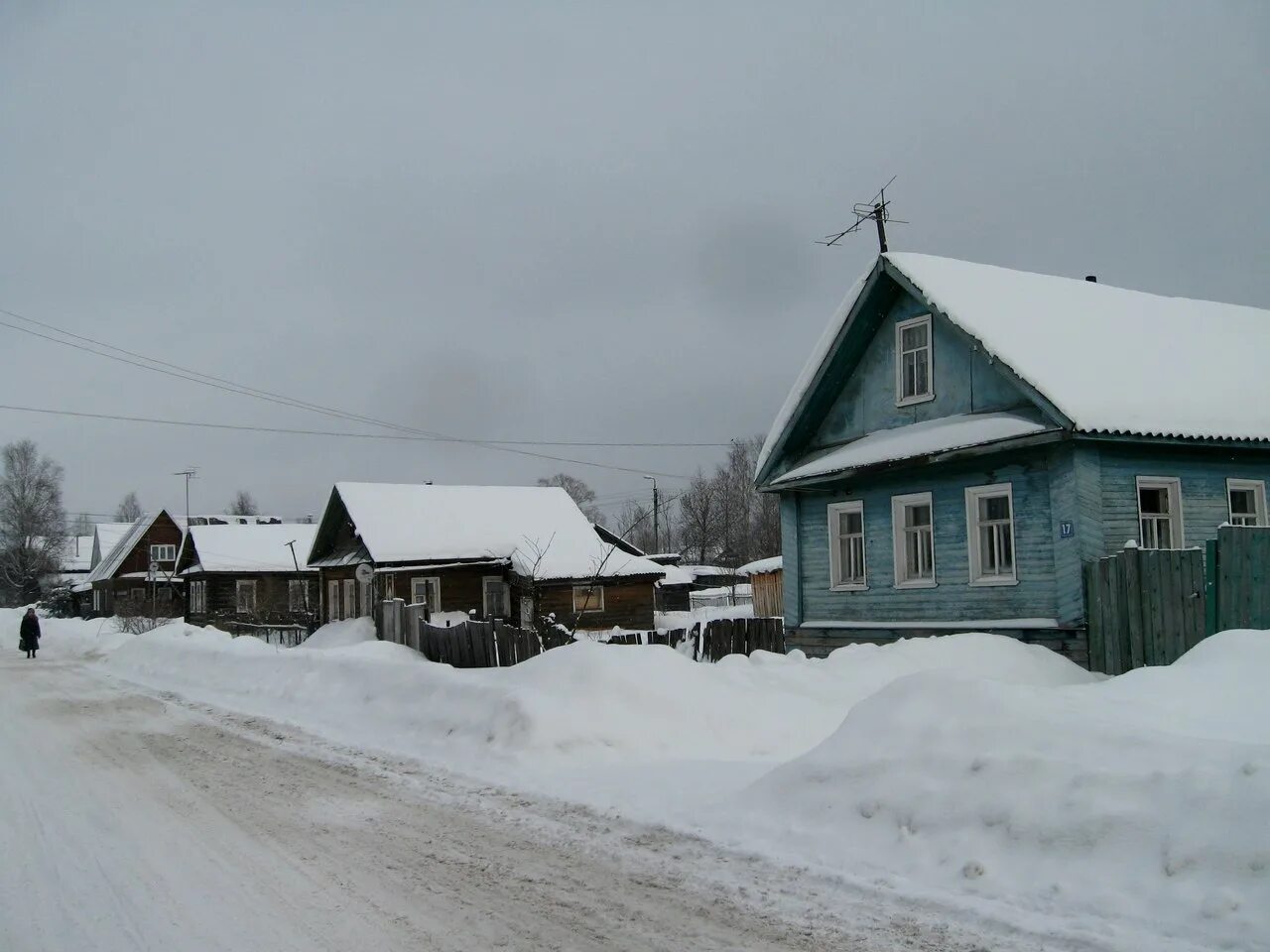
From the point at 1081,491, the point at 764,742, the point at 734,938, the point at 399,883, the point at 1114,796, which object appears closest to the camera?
the point at 734,938

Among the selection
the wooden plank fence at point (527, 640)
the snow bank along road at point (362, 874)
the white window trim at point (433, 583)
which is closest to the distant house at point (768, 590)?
the white window trim at point (433, 583)

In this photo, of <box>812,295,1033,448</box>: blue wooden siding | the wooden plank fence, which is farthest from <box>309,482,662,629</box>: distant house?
<box>812,295,1033,448</box>: blue wooden siding

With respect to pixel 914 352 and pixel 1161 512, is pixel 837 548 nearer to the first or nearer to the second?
pixel 914 352

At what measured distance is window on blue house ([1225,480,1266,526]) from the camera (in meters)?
16.5

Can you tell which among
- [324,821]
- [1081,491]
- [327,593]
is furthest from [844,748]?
[327,593]

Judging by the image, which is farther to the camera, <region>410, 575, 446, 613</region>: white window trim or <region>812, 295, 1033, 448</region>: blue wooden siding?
Answer: <region>410, 575, 446, 613</region>: white window trim

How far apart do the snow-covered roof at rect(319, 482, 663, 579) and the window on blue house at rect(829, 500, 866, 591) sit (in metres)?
16.0

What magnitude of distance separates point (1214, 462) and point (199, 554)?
50647 mm

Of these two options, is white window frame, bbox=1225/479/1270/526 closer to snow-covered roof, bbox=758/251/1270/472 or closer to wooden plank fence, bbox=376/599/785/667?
snow-covered roof, bbox=758/251/1270/472

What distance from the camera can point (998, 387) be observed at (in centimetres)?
1628

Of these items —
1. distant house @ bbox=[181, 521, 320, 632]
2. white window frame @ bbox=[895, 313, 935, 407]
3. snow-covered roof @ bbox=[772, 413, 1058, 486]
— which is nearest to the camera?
snow-covered roof @ bbox=[772, 413, 1058, 486]

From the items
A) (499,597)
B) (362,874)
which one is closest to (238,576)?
(499,597)

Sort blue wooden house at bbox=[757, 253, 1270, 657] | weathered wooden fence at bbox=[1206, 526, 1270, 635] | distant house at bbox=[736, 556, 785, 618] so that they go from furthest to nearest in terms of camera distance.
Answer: distant house at bbox=[736, 556, 785, 618] → blue wooden house at bbox=[757, 253, 1270, 657] → weathered wooden fence at bbox=[1206, 526, 1270, 635]

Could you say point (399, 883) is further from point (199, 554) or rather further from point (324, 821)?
point (199, 554)
